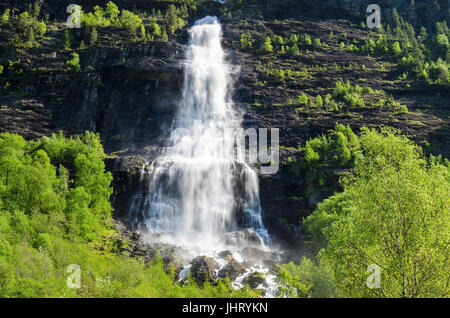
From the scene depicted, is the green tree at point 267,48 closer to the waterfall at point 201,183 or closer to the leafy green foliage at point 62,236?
the waterfall at point 201,183

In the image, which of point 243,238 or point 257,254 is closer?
point 257,254

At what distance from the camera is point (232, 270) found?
29.0m

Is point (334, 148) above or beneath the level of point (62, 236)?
above

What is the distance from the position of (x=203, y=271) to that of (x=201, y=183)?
18070mm

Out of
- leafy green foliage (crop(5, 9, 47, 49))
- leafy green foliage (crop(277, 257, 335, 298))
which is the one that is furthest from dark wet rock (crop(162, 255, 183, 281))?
leafy green foliage (crop(5, 9, 47, 49))

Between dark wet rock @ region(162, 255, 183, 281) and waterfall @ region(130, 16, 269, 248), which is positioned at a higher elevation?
waterfall @ region(130, 16, 269, 248)

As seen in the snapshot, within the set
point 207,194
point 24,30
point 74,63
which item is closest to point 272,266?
point 207,194

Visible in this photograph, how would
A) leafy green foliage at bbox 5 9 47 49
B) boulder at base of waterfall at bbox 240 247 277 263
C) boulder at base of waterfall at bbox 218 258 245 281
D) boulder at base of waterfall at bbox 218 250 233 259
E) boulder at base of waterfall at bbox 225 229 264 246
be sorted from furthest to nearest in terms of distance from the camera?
leafy green foliage at bbox 5 9 47 49
boulder at base of waterfall at bbox 225 229 264 246
boulder at base of waterfall at bbox 240 247 277 263
boulder at base of waterfall at bbox 218 250 233 259
boulder at base of waterfall at bbox 218 258 245 281

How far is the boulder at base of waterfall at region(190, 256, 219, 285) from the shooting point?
26.3 m

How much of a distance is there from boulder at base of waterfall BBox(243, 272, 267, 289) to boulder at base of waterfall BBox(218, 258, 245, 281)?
99cm

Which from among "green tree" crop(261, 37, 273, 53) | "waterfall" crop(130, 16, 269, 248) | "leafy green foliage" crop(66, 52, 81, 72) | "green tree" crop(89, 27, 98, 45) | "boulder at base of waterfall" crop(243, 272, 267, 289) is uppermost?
"green tree" crop(89, 27, 98, 45)

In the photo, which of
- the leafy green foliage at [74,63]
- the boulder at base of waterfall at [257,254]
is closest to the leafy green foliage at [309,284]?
the boulder at base of waterfall at [257,254]

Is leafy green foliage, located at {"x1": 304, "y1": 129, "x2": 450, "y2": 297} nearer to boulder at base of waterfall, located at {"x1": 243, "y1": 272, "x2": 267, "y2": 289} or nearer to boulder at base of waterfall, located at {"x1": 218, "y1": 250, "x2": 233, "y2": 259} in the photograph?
boulder at base of waterfall, located at {"x1": 243, "y1": 272, "x2": 267, "y2": 289}

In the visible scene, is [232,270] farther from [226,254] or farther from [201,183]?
[201,183]
